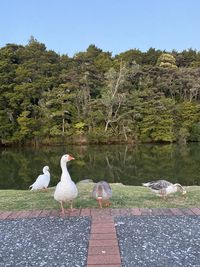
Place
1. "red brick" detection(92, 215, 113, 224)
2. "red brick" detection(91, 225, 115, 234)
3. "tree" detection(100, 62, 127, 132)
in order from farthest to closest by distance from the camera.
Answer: "tree" detection(100, 62, 127, 132)
"red brick" detection(92, 215, 113, 224)
"red brick" detection(91, 225, 115, 234)

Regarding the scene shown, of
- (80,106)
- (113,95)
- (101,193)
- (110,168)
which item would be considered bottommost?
(110,168)

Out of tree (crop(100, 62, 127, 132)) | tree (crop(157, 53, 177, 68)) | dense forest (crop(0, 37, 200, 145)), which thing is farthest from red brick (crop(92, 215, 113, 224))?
tree (crop(157, 53, 177, 68))

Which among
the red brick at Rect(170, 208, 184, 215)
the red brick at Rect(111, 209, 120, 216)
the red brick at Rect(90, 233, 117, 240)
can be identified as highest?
the red brick at Rect(170, 208, 184, 215)

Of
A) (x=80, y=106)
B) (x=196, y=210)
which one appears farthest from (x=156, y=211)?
(x=80, y=106)

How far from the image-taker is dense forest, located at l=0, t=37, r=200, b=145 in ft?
82.8

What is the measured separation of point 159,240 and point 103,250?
49cm

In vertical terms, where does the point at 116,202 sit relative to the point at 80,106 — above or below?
below

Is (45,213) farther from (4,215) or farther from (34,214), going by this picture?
(4,215)

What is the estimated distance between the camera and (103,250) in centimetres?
258

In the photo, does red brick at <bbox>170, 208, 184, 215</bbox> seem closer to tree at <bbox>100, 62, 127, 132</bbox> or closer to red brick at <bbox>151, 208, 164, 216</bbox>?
red brick at <bbox>151, 208, 164, 216</bbox>

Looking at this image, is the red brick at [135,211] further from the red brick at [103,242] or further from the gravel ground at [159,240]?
the red brick at [103,242]

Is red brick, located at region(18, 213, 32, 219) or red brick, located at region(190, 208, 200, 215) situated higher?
red brick, located at region(190, 208, 200, 215)

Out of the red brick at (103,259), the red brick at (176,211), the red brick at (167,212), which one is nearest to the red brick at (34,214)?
the red brick at (103,259)

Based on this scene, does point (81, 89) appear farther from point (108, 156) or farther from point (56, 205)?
point (56, 205)
